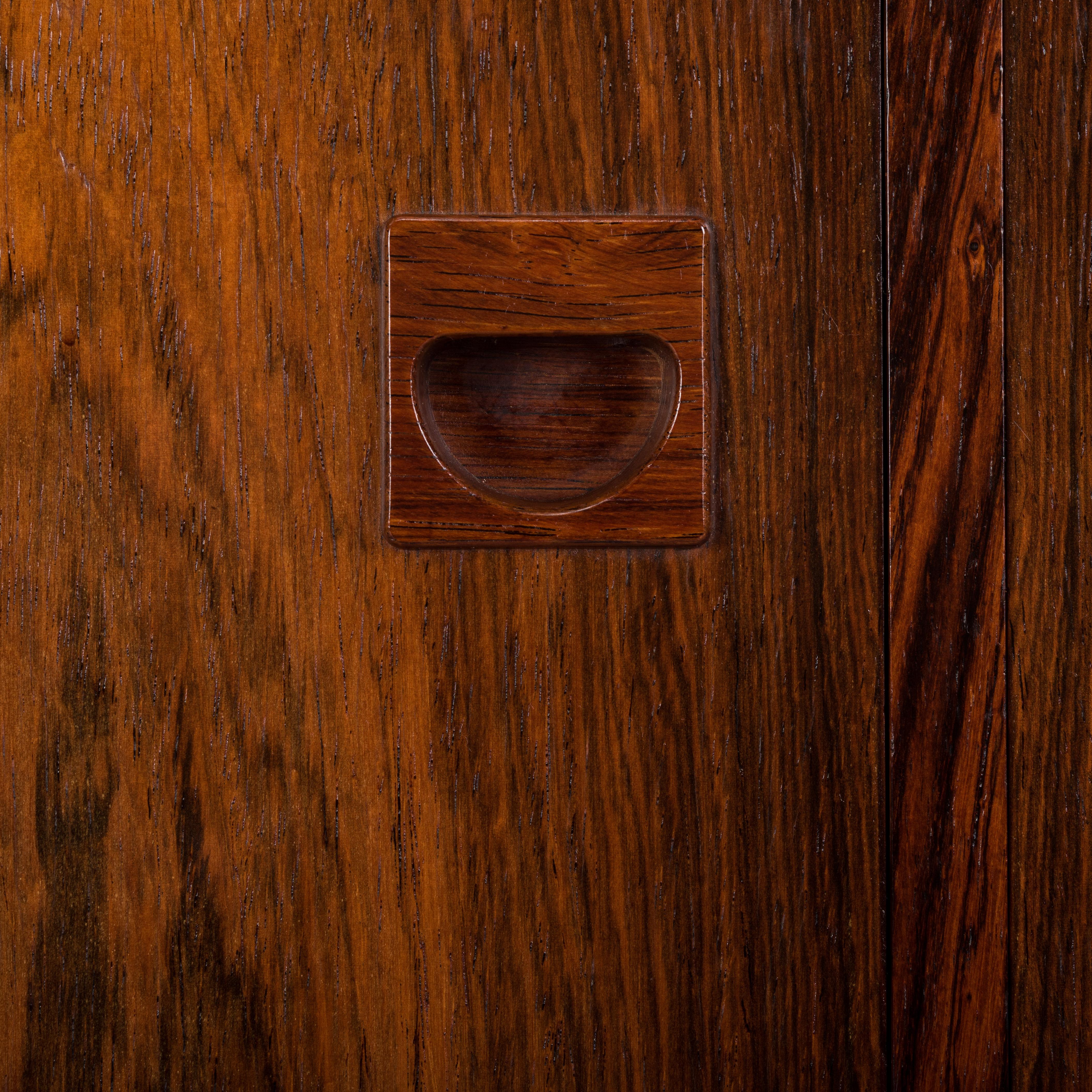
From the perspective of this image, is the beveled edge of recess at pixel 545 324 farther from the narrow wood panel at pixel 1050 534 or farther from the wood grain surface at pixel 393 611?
the narrow wood panel at pixel 1050 534

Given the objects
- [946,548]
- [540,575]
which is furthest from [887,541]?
[540,575]

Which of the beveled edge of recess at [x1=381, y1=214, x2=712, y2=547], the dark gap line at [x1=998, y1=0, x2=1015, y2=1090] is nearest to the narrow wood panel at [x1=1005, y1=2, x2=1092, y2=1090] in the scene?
the dark gap line at [x1=998, y1=0, x2=1015, y2=1090]

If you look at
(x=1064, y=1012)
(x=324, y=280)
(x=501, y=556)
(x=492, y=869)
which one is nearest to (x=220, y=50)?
(x=324, y=280)

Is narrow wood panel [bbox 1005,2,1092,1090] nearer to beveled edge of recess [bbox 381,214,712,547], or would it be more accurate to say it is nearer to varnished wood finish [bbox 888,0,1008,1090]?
varnished wood finish [bbox 888,0,1008,1090]

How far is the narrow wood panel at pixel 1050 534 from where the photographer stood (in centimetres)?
32

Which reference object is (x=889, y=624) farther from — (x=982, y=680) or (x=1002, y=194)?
(x=1002, y=194)

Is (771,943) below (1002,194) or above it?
below

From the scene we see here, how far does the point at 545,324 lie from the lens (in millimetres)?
318

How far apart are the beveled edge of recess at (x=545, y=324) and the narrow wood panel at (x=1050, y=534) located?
0.11 meters

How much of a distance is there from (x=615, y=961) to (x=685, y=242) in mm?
256

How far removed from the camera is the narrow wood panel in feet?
1.04

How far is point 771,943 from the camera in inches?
12.8

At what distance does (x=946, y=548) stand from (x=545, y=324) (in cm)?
16

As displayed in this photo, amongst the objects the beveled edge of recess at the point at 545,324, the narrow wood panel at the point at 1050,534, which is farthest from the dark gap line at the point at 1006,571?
the beveled edge of recess at the point at 545,324
